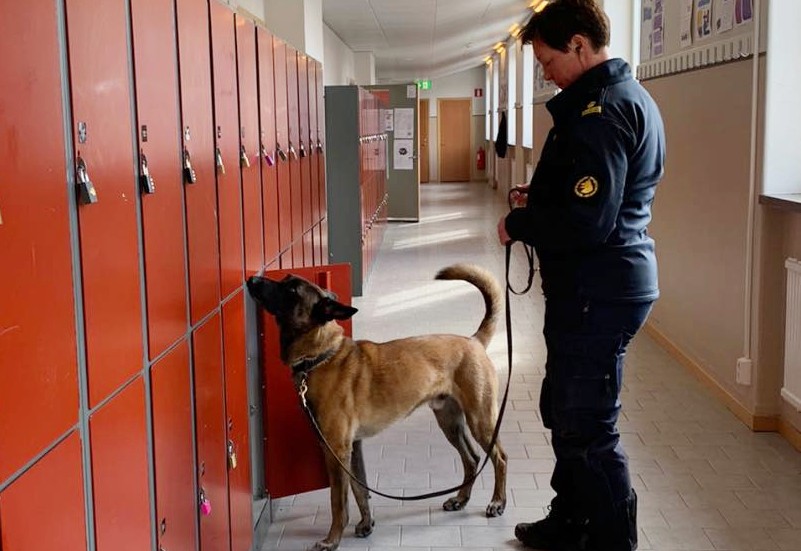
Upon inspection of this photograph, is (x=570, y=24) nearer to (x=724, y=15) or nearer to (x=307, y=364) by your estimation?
(x=307, y=364)

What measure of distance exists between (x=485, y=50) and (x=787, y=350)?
1636 cm

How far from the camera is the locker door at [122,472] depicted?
62.8 inches

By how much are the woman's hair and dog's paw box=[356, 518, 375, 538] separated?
69.0 inches

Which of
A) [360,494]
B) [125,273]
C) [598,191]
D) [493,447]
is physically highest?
[598,191]

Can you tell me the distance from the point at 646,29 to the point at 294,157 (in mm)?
3318

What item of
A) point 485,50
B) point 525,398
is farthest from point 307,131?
point 485,50

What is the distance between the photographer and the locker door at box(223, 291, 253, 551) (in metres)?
2.72

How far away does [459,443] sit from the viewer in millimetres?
3479

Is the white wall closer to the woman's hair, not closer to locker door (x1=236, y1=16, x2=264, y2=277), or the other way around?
locker door (x1=236, y1=16, x2=264, y2=277)

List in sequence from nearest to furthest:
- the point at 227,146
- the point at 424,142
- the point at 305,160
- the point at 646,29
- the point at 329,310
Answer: the point at 227,146 < the point at 329,310 < the point at 305,160 < the point at 646,29 < the point at 424,142

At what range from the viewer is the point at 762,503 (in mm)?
3453

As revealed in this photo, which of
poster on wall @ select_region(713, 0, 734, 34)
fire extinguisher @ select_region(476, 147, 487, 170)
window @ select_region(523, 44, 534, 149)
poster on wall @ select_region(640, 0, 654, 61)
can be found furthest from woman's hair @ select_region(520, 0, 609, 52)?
fire extinguisher @ select_region(476, 147, 487, 170)

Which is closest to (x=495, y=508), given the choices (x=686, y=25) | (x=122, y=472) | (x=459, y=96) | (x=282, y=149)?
(x=282, y=149)

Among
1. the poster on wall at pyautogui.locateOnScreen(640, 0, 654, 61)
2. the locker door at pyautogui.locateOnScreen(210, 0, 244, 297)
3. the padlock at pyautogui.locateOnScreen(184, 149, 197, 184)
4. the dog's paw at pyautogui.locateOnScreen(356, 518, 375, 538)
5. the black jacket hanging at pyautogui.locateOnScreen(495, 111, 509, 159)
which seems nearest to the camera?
the padlock at pyautogui.locateOnScreen(184, 149, 197, 184)
